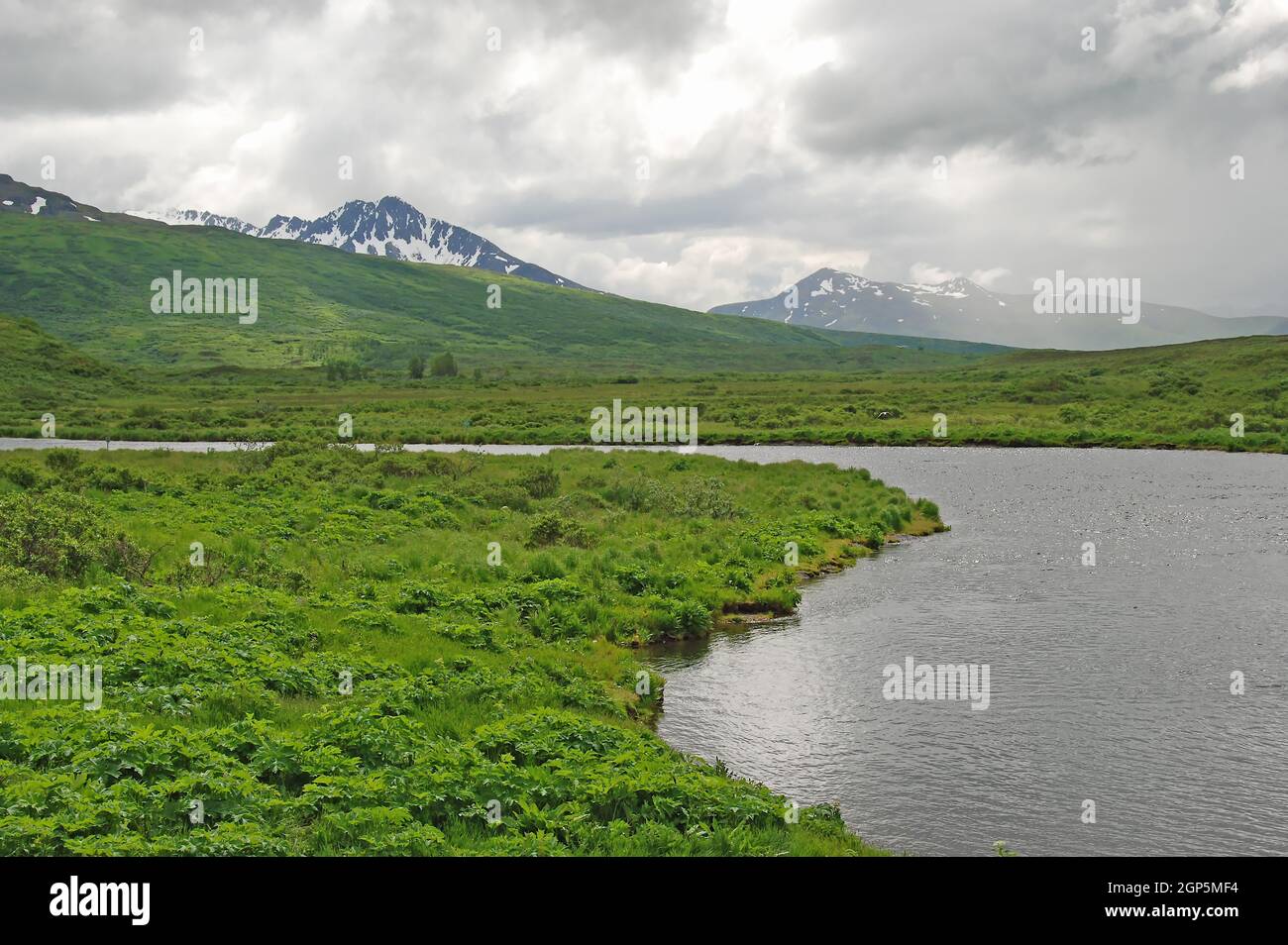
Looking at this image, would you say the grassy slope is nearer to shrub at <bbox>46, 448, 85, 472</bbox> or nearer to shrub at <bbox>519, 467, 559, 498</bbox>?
shrub at <bbox>46, 448, 85, 472</bbox>

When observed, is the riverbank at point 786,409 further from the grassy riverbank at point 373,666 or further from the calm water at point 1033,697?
the calm water at point 1033,697

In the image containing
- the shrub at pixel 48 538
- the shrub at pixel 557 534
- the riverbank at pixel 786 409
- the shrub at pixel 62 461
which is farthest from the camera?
the riverbank at pixel 786 409

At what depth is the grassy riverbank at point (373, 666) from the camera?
12734mm

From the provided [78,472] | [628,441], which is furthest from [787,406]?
[78,472]

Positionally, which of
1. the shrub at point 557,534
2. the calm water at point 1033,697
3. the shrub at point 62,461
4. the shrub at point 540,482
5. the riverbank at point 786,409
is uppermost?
the riverbank at point 786,409

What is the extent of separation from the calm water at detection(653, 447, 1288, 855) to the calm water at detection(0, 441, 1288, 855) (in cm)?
6

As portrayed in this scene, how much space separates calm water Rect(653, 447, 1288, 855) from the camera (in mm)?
15852

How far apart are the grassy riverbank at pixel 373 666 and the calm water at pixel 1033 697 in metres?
2.02

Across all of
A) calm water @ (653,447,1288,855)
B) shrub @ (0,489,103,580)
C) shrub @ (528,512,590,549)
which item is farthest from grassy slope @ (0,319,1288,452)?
shrub @ (0,489,103,580)

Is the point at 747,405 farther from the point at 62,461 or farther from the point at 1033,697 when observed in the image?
the point at 1033,697

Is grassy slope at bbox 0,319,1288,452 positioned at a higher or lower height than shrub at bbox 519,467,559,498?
higher

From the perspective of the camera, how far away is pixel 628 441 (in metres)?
98.0

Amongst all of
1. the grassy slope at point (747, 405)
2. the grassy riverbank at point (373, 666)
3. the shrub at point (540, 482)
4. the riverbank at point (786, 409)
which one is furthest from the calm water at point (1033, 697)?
the grassy slope at point (747, 405)
